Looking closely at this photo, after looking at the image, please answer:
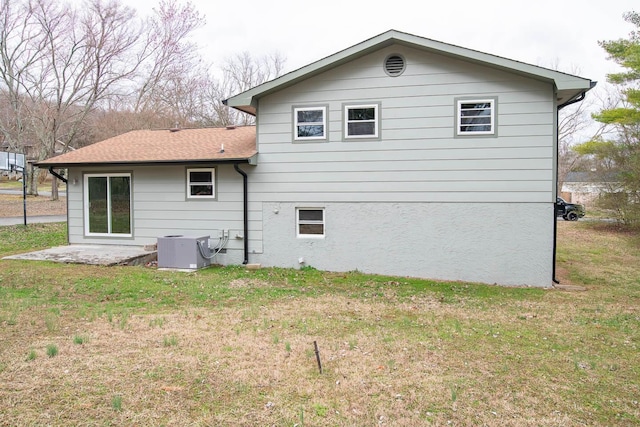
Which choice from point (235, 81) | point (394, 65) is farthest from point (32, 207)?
point (394, 65)

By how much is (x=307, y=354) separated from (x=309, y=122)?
6.57m

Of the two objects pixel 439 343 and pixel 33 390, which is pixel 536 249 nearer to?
pixel 439 343

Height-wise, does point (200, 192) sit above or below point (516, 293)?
above

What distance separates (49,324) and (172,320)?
1429 millimetres

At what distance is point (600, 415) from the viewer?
11.6 ft

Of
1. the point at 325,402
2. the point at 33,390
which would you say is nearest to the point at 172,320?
the point at 33,390

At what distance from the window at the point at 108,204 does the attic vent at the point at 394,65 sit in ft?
22.4

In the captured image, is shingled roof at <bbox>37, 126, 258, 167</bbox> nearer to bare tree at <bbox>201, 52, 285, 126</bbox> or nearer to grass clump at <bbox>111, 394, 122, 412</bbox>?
grass clump at <bbox>111, 394, 122, 412</bbox>

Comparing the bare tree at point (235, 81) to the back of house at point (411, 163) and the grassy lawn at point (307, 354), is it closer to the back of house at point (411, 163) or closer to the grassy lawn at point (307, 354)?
the back of house at point (411, 163)

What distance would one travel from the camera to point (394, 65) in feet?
32.0

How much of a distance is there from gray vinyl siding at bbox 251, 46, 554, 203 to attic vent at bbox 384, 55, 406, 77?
12 cm

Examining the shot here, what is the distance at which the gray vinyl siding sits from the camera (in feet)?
30.2

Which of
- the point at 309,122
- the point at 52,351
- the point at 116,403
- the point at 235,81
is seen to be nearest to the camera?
the point at 116,403

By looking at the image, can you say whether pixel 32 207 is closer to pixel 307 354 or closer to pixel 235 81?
pixel 235 81
